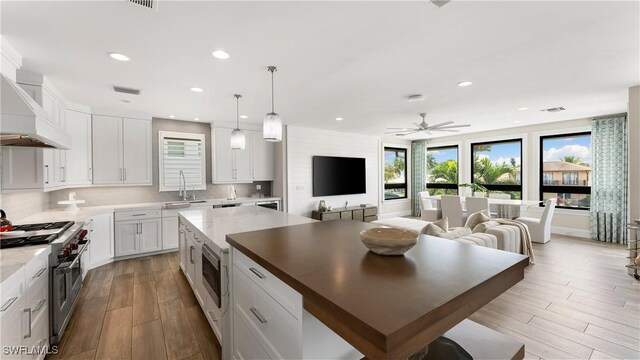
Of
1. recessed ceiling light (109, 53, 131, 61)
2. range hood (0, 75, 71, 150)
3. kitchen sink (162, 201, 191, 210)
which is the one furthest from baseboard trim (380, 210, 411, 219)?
range hood (0, 75, 71, 150)

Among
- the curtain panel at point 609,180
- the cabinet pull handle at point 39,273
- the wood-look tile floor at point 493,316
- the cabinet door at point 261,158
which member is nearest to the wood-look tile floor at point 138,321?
the wood-look tile floor at point 493,316

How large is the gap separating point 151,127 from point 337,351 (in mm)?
5134

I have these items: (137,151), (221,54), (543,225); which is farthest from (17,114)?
(543,225)

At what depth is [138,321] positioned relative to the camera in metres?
2.52

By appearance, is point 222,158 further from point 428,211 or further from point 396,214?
point 396,214

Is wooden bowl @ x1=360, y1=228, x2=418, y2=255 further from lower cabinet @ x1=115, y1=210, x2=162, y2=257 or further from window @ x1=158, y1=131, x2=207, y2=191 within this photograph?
window @ x1=158, y1=131, x2=207, y2=191

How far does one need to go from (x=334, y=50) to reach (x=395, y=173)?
6.61 m

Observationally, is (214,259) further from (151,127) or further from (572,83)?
(572,83)

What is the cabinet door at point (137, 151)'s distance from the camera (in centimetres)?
450

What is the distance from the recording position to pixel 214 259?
1.97m

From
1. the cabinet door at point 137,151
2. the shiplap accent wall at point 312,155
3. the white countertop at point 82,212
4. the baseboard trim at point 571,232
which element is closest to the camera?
the white countertop at point 82,212

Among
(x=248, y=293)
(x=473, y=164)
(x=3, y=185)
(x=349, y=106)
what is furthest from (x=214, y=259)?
(x=473, y=164)

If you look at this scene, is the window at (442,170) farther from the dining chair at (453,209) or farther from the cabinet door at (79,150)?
the cabinet door at (79,150)

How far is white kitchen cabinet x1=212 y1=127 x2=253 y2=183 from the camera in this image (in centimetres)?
536
